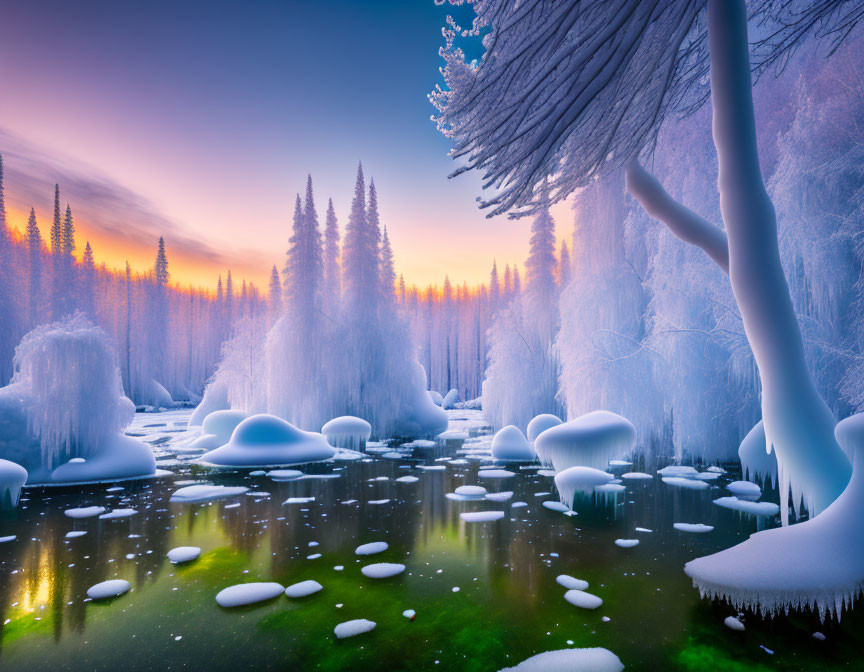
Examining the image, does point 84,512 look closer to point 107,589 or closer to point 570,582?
point 107,589

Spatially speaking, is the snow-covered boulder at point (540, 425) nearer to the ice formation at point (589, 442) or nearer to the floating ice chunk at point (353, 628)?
the ice formation at point (589, 442)

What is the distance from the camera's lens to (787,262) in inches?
284

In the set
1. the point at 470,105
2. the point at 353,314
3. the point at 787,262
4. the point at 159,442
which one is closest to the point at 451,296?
the point at 353,314

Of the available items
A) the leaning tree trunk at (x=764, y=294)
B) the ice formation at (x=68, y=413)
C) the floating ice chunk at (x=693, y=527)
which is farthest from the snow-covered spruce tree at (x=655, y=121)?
the ice formation at (x=68, y=413)

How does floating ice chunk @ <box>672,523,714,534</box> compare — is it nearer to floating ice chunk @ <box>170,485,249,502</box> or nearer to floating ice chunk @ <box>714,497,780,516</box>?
floating ice chunk @ <box>714,497,780,516</box>

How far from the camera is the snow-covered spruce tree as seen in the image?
2.86m

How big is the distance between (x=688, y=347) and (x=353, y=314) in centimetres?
1165

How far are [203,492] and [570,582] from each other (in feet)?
20.7

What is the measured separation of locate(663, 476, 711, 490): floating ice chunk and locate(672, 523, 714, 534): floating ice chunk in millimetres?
2301

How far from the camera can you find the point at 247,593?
3.65 m

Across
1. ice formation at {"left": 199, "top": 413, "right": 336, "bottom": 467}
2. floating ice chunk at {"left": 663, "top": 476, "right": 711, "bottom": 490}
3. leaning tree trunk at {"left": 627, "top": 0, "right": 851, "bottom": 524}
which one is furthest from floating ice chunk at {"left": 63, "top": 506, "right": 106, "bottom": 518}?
floating ice chunk at {"left": 663, "top": 476, "right": 711, "bottom": 490}

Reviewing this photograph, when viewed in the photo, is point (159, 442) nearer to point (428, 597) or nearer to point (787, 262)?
point (428, 597)

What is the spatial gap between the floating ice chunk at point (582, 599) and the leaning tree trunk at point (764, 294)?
5.30 ft

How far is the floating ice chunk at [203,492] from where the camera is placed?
695 cm
